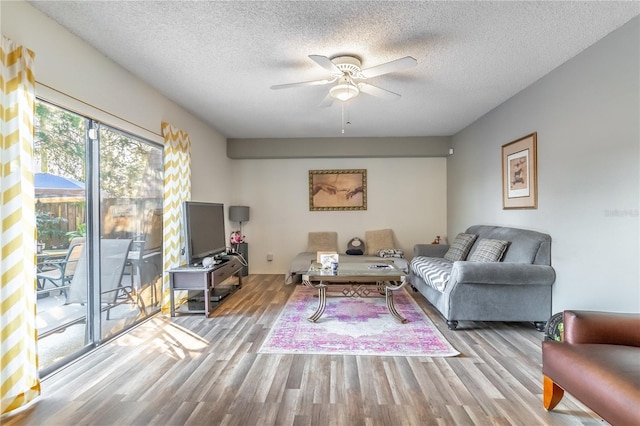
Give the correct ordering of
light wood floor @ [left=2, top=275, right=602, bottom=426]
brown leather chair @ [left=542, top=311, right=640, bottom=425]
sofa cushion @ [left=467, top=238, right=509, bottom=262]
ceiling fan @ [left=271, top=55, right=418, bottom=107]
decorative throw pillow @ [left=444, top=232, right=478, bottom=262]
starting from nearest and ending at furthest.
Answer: brown leather chair @ [left=542, top=311, right=640, bottom=425]
light wood floor @ [left=2, top=275, right=602, bottom=426]
ceiling fan @ [left=271, top=55, right=418, bottom=107]
sofa cushion @ [left=467, top=238, right=509, bottom=262]
decorative throw pillow @ [left=444, top=232, right=478, bottom=262]

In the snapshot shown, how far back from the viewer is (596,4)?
1.96 metres

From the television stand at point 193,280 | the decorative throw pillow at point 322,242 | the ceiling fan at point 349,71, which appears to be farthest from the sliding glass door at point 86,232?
the decorative throw pillow at point 322,242

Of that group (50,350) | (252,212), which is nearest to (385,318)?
(50,350)

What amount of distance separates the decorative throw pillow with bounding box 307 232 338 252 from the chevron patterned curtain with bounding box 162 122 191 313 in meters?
2.48

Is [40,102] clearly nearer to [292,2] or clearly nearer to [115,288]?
[115,288]

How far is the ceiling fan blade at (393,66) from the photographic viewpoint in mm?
2238

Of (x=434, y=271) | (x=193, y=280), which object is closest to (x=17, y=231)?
(x=193, y=280)

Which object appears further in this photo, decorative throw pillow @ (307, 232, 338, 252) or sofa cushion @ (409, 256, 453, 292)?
decorative throw pillow @ (307, 232, 338, 252)

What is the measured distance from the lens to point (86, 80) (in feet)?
8.07

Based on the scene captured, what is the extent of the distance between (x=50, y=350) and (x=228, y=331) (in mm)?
1361

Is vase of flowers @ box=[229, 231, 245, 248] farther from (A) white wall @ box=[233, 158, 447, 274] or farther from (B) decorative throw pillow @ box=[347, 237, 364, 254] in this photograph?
(B) decorative throw pillow @ box=[347, 237, 364, 254]

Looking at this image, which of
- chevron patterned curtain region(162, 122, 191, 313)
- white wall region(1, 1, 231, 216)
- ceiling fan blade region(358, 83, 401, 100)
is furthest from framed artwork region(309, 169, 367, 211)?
ceiling fan blade region(358, 83, 401, 100)

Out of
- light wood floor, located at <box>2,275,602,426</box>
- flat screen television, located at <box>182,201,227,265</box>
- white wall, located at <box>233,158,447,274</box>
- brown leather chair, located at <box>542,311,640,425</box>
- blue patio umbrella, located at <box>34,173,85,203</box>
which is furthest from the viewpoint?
white wall, located at <box>233,158,447,274</box>

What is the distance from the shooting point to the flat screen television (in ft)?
11.5
